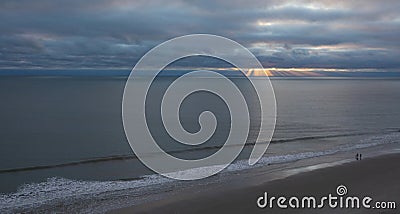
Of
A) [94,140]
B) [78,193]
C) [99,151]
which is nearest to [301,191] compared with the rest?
[78,193]

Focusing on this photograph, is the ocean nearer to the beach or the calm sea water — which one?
the calm sea water

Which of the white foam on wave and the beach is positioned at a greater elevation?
the beach

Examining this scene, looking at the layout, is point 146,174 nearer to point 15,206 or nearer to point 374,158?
point 15,206

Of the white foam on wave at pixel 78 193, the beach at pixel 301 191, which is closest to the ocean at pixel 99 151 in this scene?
the white foam on wave at pixel 78 193

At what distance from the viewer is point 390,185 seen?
1806cm

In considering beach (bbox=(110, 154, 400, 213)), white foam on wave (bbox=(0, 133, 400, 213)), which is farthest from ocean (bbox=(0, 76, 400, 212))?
beach (bbox=(110, 154, 400, 213))

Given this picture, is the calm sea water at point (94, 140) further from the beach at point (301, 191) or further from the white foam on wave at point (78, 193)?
the beach at point (301, 191)

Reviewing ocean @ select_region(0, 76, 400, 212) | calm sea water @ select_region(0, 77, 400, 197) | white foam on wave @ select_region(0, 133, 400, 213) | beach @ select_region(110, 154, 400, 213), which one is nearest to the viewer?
beach @ select_region(110, 154, 400, 213)

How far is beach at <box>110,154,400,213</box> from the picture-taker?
15.0 meters

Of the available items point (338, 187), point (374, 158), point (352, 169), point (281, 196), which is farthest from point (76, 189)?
point (374, 158)

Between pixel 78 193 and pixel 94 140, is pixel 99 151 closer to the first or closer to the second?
pixel 94 140

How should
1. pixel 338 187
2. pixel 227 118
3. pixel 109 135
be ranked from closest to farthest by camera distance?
pixel 338 187
pixel 109 135
pixel 227 118

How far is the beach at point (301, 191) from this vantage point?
15.0 metres

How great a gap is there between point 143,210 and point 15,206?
17.8 ft
